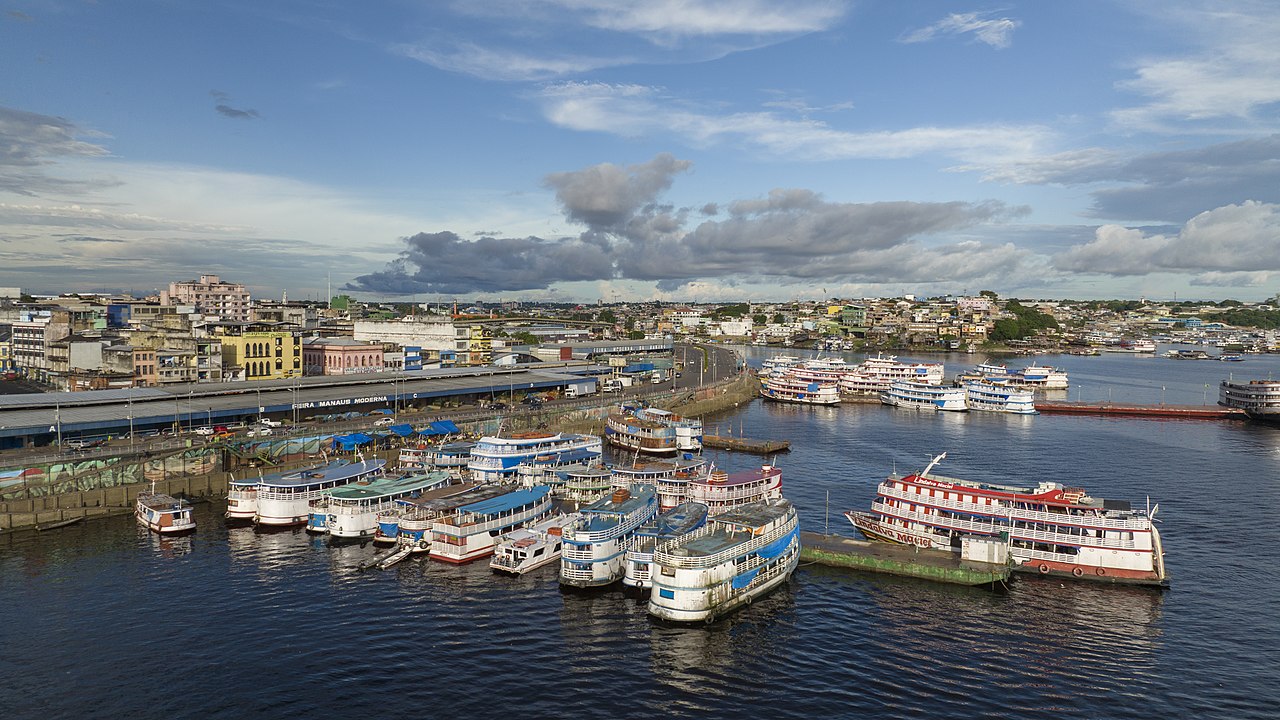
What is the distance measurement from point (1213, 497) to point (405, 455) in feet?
199

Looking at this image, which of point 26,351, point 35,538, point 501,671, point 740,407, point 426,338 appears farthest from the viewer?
point 426,338

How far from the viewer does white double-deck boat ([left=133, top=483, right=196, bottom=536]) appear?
42125 mm

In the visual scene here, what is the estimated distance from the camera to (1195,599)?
35.0m

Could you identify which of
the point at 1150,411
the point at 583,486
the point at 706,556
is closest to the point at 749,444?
the point at 583,486

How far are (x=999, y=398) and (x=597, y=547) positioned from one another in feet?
281

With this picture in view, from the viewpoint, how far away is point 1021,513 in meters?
38.2

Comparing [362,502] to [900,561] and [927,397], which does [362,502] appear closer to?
[900,561]

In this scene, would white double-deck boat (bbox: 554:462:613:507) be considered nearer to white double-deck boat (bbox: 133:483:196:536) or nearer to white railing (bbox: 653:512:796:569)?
white railing (bbox: 653:512:796:569)

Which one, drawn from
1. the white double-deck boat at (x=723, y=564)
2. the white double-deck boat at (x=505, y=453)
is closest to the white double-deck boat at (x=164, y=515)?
the white double-deck boat at (x=505, y=453)

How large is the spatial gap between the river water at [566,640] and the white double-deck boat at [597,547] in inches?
35.2

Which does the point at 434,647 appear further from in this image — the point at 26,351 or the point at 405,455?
the point at 26,351

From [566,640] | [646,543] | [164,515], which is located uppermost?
[646,543]

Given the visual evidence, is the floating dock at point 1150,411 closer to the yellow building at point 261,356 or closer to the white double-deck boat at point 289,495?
the white double-deck boat at point 289,495

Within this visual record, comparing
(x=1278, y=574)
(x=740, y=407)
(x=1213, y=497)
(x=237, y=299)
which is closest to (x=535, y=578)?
(x=1278, y=574)
